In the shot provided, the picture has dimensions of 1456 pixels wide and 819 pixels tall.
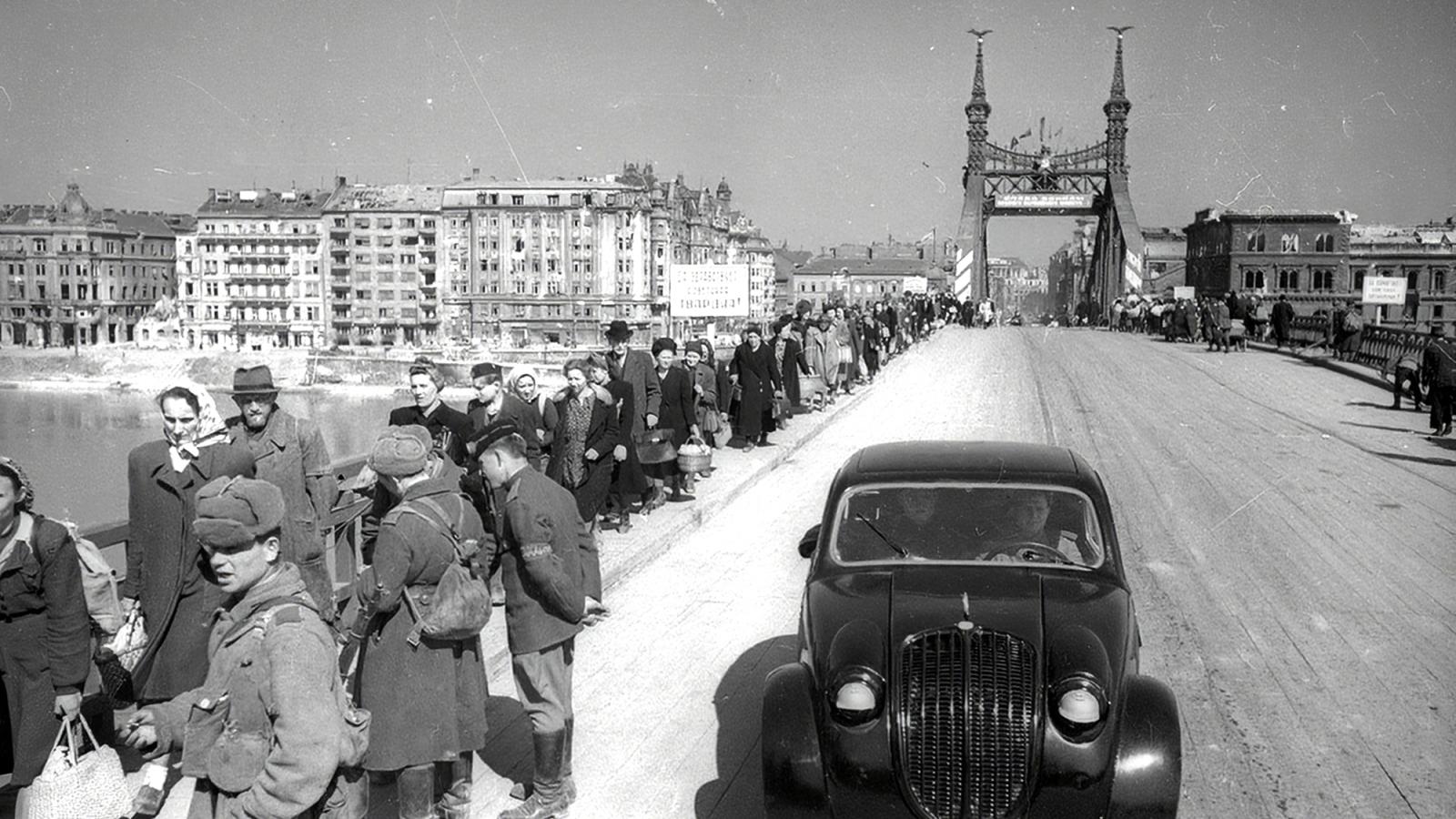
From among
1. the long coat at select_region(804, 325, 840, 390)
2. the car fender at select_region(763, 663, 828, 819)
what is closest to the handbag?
the car fender at select_region(763, 663, 828, 819)

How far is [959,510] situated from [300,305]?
137568 millimetres

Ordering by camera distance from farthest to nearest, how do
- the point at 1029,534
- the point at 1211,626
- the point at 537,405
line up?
1. the point at 537,405
2. the point at 1211,626
3. the point at 1029,534

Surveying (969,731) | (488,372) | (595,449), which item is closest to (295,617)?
(969,731)

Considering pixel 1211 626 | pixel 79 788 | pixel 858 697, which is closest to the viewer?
pixel 79 788

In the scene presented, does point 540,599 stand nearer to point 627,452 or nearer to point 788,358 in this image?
point 627,452

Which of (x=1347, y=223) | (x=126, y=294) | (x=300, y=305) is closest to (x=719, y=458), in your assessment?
(x=1347, y=223)

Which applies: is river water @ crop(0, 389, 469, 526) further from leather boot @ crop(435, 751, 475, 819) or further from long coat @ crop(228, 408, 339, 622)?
leather boot @ crop(435, 751, 475, 819)

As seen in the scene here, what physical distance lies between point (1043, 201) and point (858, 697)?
6485cm

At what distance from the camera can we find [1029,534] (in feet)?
17.9

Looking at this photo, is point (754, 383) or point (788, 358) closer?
point (754, 383)

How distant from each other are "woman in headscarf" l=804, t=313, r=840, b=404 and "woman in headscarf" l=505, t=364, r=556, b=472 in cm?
1228

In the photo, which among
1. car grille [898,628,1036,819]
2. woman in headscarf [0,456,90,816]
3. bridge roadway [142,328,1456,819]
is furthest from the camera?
bridge roadway [142,328,1456,819]

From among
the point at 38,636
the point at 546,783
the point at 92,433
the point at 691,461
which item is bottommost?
the point at 92,433

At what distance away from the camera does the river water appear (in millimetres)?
51875
